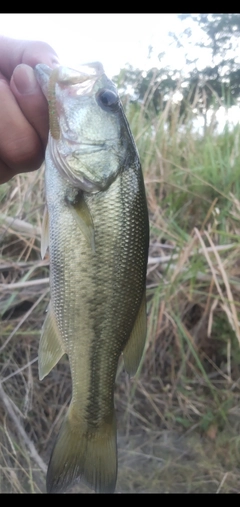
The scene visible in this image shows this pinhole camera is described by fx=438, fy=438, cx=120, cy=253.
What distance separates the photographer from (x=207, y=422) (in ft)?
7.23

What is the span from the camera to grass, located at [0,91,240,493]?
2117 mm

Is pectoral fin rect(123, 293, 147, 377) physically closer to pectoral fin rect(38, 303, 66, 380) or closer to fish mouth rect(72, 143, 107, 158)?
pectoral fin rect(38, 303, 66, 380)

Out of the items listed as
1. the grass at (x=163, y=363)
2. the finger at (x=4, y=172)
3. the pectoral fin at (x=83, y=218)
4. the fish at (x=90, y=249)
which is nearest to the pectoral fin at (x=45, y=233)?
the fish at (x=90, y=249)

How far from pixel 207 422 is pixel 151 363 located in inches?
15.8

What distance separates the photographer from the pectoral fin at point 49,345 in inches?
41.5

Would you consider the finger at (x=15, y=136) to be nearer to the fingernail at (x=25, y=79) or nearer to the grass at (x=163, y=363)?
the fingernail at (x=25, y=79)

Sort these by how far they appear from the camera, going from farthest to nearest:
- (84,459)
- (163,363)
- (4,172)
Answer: (163,363) → (4,172) → (84,459)

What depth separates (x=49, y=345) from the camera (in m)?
1.06

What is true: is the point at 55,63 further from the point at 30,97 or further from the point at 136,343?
the point at 136,343

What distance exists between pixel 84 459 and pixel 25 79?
0.92 metres

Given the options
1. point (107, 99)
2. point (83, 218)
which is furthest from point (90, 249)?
point (107, 99)

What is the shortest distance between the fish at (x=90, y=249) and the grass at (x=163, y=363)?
99 cm
